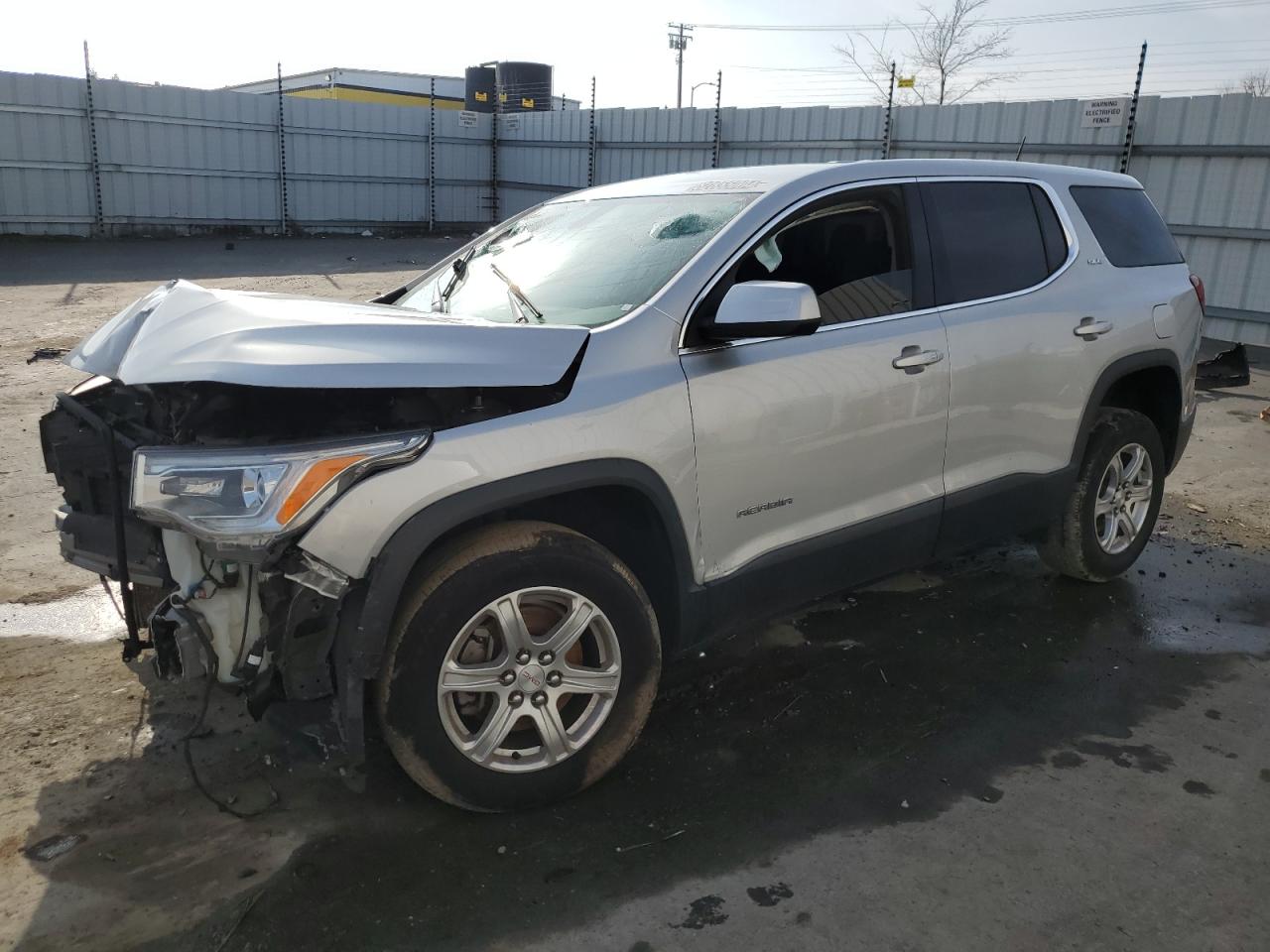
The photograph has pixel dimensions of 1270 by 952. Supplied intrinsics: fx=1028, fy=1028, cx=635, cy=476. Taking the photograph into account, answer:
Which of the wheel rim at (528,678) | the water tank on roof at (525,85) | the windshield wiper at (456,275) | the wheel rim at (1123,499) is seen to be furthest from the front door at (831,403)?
the water tank on roof at (525,85)

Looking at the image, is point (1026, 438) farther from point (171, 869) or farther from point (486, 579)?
point (171, 869)

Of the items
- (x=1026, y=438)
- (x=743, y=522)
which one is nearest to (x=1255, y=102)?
(x=1026, y=438)

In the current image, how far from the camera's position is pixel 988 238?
4.13 meters

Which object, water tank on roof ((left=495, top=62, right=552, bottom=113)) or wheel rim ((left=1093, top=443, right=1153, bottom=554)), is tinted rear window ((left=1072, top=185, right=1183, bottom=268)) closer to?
wheel rim ((left=1093, top=443, right=1153, bottom=554))

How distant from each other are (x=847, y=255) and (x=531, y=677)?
1.90 meters

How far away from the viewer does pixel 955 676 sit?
13.1 ft

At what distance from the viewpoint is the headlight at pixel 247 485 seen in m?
2.53

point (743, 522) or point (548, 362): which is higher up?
point (548, 362)

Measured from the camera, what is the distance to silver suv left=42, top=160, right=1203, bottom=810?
104 inches

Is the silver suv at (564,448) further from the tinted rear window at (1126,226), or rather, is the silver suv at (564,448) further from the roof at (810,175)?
the tinted rear window at (1126,226)

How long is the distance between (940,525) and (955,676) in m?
0.60

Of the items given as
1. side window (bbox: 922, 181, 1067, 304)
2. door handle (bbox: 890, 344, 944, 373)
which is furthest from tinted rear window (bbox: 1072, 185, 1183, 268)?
door handle (bbox: 890, 344, 944, 373)

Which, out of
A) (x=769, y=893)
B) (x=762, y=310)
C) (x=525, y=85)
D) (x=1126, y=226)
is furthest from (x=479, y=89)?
(x=769, y=893)

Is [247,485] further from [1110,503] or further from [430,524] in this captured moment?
[1110,503]
